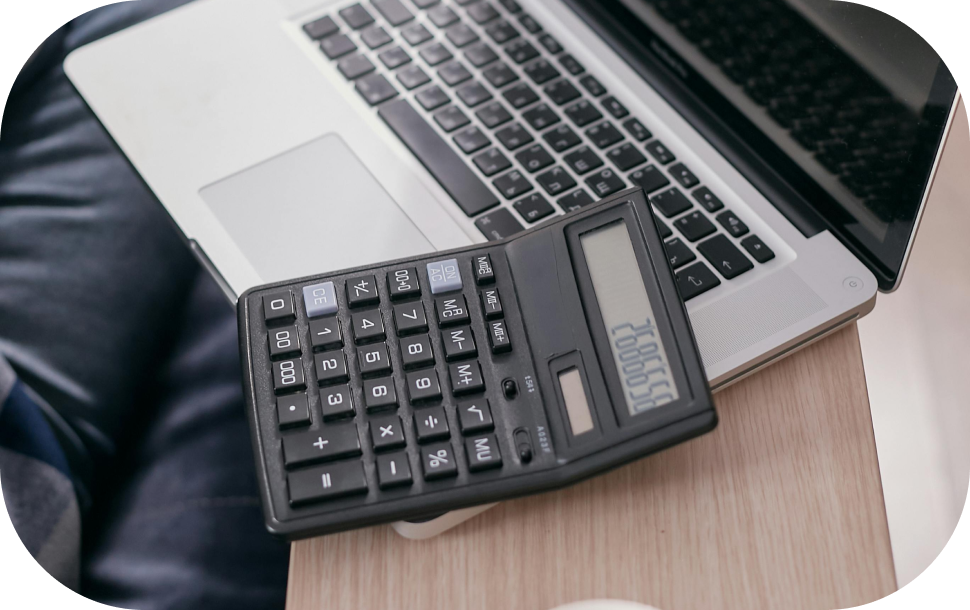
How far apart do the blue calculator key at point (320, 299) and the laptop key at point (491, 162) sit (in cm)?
13

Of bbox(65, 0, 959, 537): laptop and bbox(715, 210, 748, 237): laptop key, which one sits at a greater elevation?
bbox(65, 0, 959, 537): laptop

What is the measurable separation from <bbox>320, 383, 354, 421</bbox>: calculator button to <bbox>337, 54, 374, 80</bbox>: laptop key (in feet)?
0.77

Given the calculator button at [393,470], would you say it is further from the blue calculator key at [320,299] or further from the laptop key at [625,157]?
the laptop key at [625,157]

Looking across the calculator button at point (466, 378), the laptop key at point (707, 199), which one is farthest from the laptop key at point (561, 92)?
the calculator button at point (466, 378)

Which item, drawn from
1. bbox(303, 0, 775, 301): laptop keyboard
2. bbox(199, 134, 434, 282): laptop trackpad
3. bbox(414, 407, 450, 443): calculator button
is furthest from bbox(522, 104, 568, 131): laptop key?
bbox(414, 407, 450, 443): calculator button

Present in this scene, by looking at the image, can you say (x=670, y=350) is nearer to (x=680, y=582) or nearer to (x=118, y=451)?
(x=680, y=582)

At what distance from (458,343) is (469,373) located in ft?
0.05

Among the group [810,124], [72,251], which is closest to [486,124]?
[810,124]

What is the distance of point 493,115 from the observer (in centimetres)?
48

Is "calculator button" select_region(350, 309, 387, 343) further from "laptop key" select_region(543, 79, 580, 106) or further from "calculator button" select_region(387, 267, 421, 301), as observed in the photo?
"laptop key" select_region(543, 79, 580, 106)

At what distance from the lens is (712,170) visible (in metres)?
0.45

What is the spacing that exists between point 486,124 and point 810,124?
0.18 metres

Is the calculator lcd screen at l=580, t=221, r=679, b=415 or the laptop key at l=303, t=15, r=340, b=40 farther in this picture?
the laptop key at l=303, t=15, r=340, b=40

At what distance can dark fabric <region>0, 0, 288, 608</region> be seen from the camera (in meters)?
0.51
